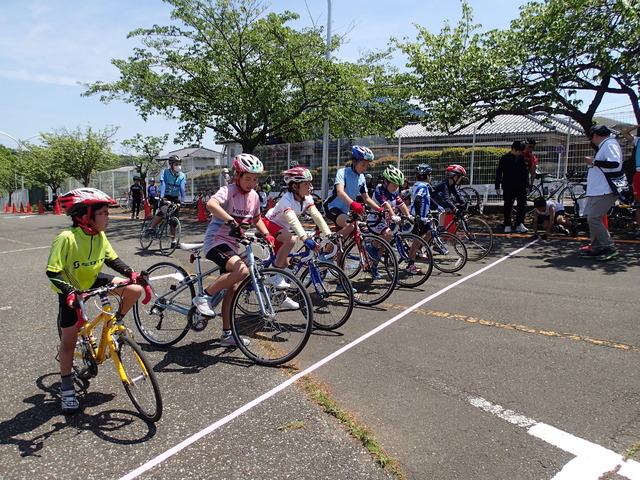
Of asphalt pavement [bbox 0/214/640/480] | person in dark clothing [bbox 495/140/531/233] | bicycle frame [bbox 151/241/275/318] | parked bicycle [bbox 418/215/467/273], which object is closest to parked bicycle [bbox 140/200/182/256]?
asphalt pavement [bbox 0/214/640/480]

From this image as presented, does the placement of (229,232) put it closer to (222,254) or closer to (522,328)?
(222,254)

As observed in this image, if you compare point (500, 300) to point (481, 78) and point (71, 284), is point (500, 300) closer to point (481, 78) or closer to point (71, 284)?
point (71, 284)

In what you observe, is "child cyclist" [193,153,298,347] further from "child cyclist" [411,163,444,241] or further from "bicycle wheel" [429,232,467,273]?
"bicycle wheel" [429,232,467,273]

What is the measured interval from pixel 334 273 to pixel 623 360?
9.59 ft

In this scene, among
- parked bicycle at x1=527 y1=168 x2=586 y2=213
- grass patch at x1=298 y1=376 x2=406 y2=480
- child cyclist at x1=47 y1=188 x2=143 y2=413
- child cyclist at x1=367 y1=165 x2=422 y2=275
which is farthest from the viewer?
parked bicycle at x1=527 y1=168 x2=586 y2=213

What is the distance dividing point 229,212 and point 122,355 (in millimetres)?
1878

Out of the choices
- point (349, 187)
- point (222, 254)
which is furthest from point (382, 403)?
point (349, 187)

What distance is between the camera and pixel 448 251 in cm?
794

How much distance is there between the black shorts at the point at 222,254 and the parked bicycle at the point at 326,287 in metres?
0.62

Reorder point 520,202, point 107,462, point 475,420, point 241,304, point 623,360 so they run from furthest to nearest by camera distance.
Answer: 1. point 520,202
2. point 241,304
3. point 623,360
4. point 475,420
5. point 107,462

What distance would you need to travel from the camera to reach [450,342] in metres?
4.82

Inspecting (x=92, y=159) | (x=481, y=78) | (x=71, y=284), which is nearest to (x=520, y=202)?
(x=481, y=78)

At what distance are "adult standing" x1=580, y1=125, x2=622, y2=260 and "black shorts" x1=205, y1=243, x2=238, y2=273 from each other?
6.66m

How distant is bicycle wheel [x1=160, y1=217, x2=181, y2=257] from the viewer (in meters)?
10.7
